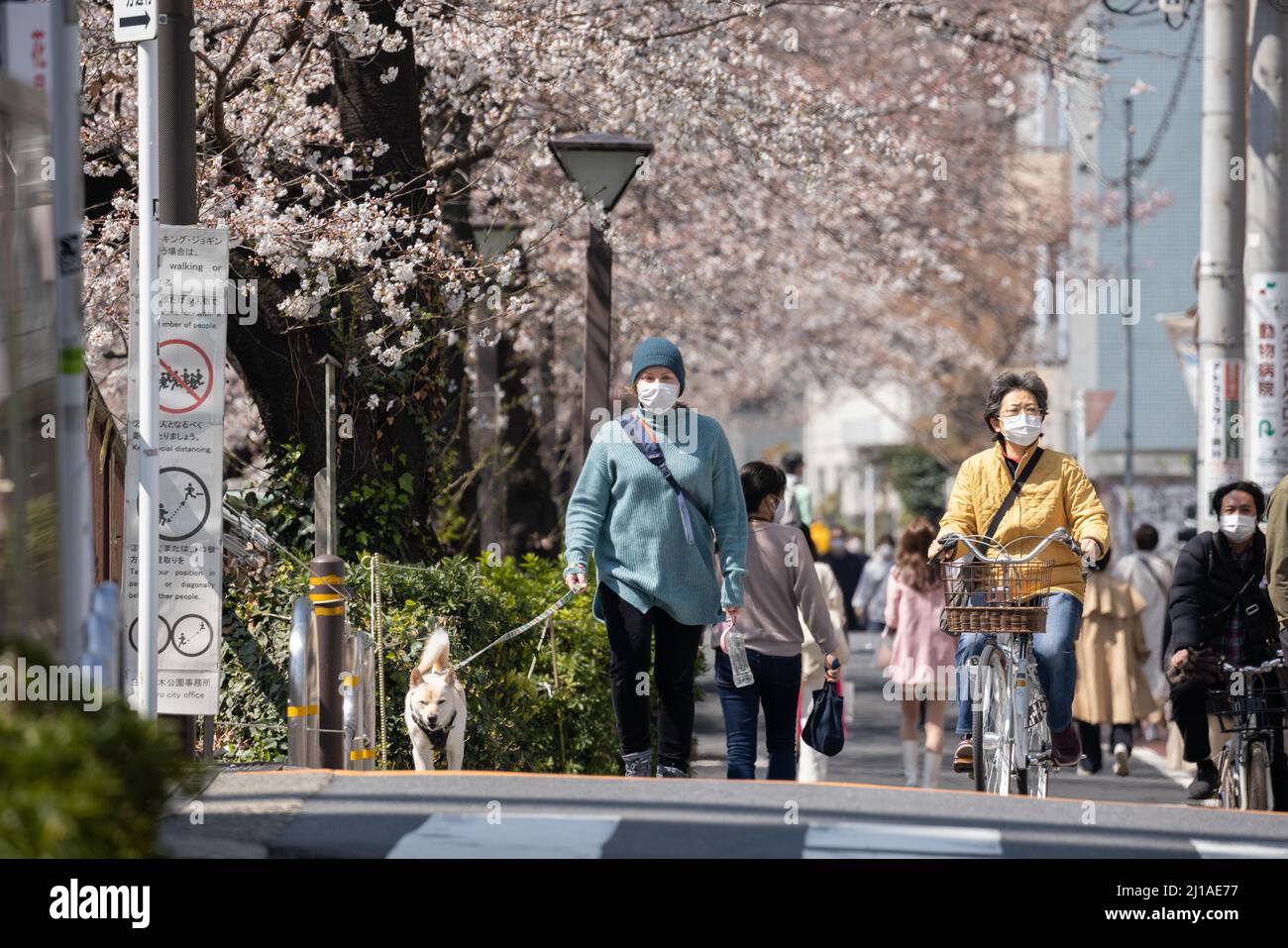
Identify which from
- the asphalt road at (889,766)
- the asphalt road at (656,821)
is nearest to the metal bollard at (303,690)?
the asphalt road at (656,821)

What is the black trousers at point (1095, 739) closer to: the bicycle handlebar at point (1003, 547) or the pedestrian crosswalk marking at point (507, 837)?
the bicycle handlebar at point (1003, 547)

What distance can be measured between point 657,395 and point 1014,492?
152cm

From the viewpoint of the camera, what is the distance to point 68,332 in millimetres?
5246

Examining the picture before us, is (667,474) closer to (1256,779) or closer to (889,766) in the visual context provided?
(1256,779)

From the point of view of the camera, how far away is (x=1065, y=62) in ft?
55.6

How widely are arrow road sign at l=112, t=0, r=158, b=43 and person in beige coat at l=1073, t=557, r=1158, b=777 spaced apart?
9.05m

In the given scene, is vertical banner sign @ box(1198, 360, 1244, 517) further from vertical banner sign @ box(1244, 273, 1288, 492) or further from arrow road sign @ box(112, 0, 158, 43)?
arrow road sign @ box(112, 0, 158, 43)

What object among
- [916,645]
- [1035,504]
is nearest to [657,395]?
[1035,504]

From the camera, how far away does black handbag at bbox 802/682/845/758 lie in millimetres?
9539

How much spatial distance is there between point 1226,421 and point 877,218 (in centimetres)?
1016

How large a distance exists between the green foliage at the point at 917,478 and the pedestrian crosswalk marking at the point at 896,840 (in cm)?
5291

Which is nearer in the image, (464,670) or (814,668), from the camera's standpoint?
(464,670)

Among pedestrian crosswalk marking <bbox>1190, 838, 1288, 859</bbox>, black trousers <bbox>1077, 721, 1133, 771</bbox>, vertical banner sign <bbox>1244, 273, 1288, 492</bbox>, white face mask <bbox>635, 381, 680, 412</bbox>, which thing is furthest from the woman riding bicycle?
black trousers <bbox>1077, 721, 1133, 771</bbox>
